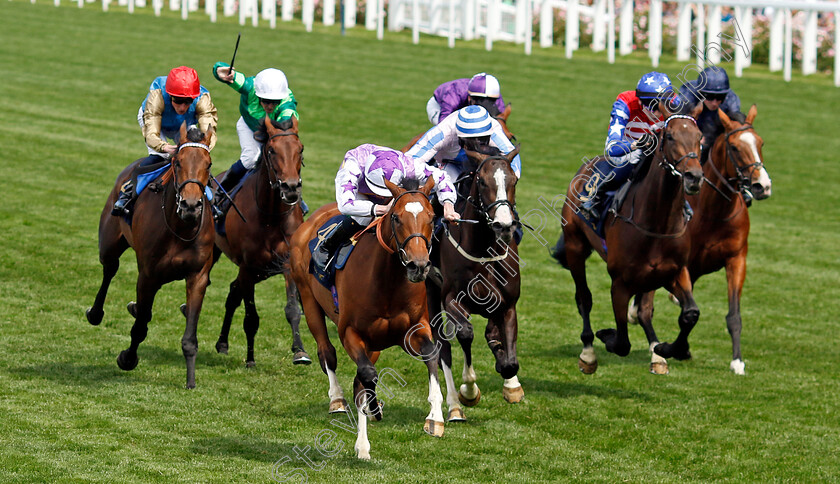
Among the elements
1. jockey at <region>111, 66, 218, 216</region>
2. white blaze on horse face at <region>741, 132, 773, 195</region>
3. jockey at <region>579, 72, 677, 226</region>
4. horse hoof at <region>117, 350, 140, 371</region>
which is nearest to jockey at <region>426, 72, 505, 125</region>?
jockey at <region>579, 72, 677, 226</region>

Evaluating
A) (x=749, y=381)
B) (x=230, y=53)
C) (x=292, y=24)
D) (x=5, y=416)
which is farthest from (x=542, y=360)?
(x=292, y=24)

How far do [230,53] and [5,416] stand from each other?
1804 cm

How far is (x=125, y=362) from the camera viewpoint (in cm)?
909

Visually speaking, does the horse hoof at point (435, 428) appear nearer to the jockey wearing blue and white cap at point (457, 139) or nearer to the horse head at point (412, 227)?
the horse head at point (412, 227)

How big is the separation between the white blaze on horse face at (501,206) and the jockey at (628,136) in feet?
6.95

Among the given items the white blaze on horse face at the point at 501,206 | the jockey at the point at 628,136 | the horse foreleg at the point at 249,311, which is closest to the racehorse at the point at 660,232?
the jockey at the point at 628,136

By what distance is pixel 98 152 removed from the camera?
1797 centimetres

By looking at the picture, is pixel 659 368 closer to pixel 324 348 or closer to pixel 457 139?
pixel 457 139

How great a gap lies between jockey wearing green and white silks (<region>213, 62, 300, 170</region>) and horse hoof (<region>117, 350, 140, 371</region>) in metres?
1.98

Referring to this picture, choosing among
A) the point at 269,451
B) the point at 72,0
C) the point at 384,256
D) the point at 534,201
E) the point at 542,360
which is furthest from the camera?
the point at 72,0

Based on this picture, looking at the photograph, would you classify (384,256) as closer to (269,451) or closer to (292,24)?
(269,451)

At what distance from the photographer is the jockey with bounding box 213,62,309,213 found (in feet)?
31.1

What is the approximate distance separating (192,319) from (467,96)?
2913mm

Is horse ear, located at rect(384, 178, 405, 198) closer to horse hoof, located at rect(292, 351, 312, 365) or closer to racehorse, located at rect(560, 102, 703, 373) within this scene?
racehorse, located at rect(560, 102, 703, 373)
